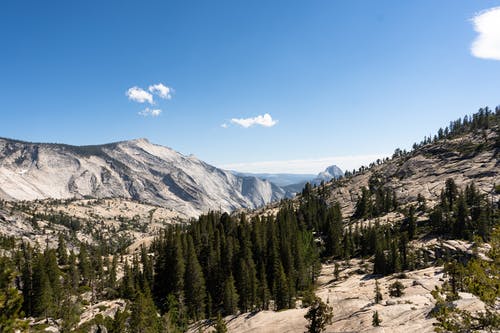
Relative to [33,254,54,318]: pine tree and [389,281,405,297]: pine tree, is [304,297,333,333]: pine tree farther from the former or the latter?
[33,254,54,318]: pine tree

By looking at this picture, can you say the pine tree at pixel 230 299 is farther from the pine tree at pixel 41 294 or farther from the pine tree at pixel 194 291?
the pine tree at pixel 41 294

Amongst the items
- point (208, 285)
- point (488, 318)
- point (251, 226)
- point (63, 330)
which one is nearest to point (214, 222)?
point (251, 226)

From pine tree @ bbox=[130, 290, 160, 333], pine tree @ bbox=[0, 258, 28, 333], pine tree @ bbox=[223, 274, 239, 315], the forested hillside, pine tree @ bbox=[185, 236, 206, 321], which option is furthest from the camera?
pine tree @ bbox=[185, 236, 206, 321]

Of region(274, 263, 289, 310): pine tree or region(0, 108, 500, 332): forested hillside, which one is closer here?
region(0, 108, 500, 332): forested hillside

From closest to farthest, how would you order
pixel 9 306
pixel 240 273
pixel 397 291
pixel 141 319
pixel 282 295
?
pixel 9 306
pixel 141 319
pixel 397 291
pixel 282 295
pixel 240 273

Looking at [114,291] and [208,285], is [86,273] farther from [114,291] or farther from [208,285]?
[208,285]

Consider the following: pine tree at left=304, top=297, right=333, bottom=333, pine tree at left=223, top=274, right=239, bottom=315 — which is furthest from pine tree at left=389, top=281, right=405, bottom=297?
pine tree at left=223, top=274, right=239, bottom=315

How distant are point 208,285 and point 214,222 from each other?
50713 millimetres

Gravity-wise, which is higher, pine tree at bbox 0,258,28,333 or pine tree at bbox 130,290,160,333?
pine tree at bbox 0,258,28,333

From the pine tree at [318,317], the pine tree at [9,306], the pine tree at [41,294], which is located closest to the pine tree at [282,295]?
the pine tree at [318,317]

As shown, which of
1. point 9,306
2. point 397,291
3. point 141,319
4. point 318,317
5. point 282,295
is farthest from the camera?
point 282,295

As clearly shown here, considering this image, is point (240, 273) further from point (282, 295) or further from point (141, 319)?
point (141, 319)

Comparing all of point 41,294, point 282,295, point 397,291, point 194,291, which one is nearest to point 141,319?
point 194,291

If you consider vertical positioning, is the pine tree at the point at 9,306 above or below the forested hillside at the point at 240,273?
above
